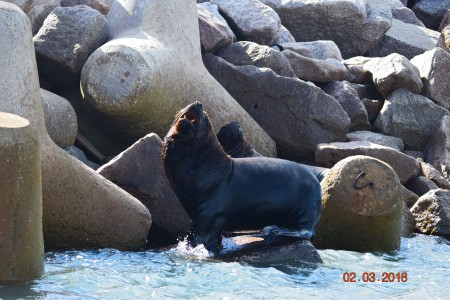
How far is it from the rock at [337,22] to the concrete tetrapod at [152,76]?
15.4 feet

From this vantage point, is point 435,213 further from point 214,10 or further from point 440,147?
point 214,10

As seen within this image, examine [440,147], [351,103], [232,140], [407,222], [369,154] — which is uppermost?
[232,140]

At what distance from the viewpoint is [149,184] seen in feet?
30.9

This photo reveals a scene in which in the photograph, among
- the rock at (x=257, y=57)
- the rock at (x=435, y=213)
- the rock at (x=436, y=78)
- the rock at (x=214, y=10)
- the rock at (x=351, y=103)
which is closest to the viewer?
the rock at (x=435, y=213)

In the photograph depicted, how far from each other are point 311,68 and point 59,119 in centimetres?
431

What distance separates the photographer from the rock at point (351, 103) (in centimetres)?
1357

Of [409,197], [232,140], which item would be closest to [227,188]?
[232,140]

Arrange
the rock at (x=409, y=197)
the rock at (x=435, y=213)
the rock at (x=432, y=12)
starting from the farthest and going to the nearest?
the rock at (x=432, y=12) < the rock at (x=409, y=197) < the rock at (x=435, y=213)

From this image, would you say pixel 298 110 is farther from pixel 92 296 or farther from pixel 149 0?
pixel 92 296

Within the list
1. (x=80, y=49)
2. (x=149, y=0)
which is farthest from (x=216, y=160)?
(x=149, y=0)

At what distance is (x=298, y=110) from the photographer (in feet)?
41.3

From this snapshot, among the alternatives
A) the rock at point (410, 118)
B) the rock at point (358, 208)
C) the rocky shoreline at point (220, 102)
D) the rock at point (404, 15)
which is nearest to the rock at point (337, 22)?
the rocky shoreline at point (220, 102)

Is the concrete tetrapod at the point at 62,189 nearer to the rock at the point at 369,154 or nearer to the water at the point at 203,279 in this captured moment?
the water at the point at 203,279

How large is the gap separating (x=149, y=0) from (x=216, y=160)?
13.5ft
